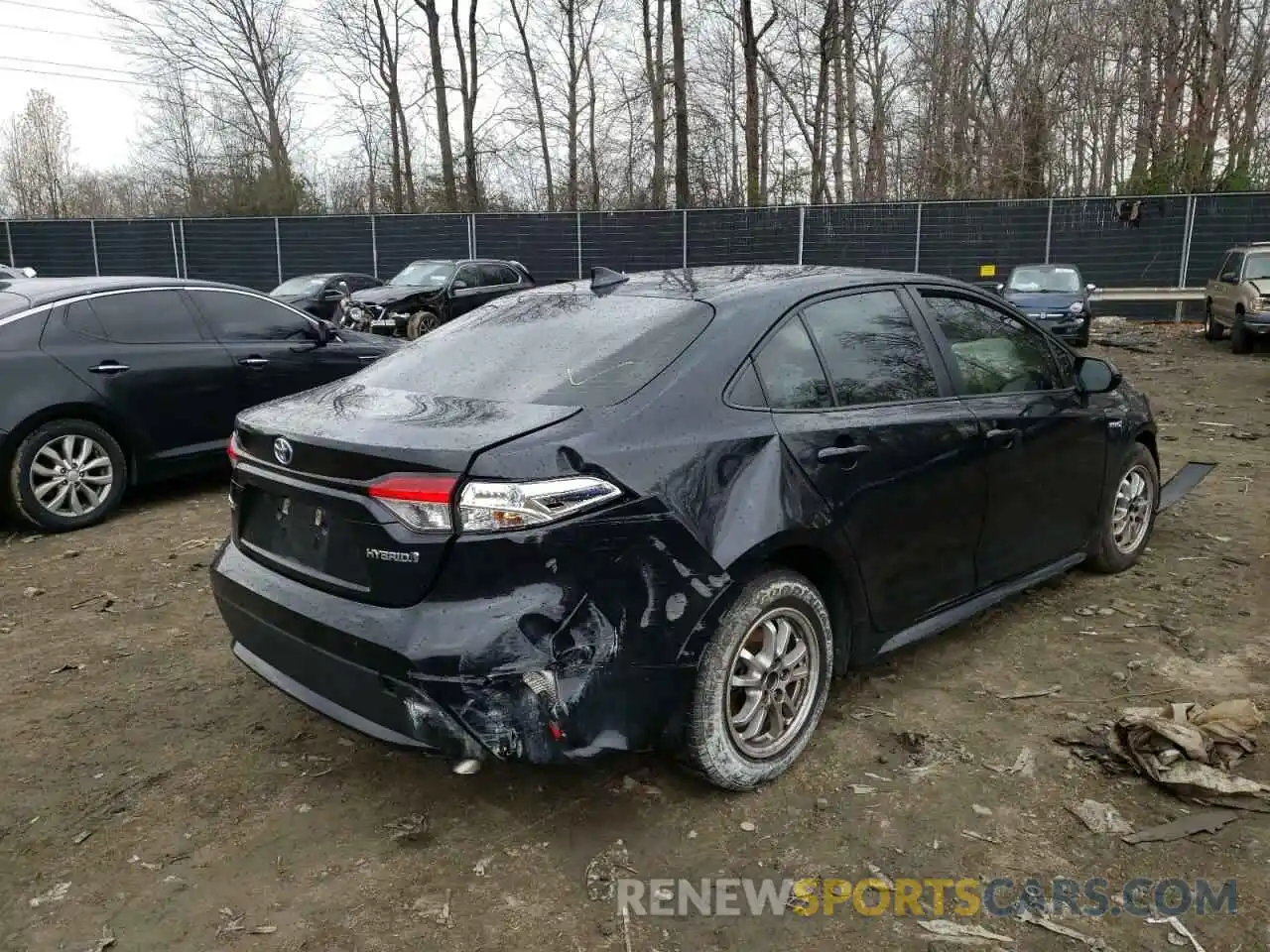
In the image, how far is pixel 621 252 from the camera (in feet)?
77.3

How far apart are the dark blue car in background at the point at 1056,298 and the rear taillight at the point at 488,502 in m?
14.8

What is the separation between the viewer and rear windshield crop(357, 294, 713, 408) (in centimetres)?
288

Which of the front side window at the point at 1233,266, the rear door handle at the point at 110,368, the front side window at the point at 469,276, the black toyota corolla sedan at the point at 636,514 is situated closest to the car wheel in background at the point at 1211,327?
the front side window at the point at 1233,266

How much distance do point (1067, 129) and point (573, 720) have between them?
3123cm

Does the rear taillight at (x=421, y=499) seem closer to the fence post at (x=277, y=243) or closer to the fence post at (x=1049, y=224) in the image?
the fence post at (x=1049, y=224)

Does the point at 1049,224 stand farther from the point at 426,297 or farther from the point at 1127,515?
the point at 1127,515

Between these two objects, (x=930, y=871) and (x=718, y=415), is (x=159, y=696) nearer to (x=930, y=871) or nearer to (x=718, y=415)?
(x=718, y=415)

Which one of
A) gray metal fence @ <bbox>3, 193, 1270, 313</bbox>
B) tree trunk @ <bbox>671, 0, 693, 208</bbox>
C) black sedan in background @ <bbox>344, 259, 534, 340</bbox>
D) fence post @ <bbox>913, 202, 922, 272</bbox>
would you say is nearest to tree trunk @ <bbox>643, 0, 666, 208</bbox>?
tree trunk @ <bbox>671, 0, 693, 208</bbox>

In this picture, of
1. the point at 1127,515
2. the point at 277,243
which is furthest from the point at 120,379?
the point at 277,243

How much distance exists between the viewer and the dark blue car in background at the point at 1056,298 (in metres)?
A: 16.0

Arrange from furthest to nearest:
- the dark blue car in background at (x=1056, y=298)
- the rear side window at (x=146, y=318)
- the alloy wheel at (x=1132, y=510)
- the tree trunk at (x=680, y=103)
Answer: the tree trunk at (x=680, y=103)
the dark blue car in background at (x=1056, y=298)
the rear side window at (x=146, y=318)
the alloy wheel at (x=1132, y=510)

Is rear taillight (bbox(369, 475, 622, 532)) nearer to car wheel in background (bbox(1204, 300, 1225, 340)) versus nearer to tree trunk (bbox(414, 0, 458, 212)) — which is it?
car wheel in background (bbox(1204, 300, 1225, 340))

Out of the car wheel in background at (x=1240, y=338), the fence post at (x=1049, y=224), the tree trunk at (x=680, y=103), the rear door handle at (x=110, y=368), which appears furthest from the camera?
the tree trunk at (x=680, y=103)

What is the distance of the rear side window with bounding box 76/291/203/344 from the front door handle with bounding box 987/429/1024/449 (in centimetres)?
533
